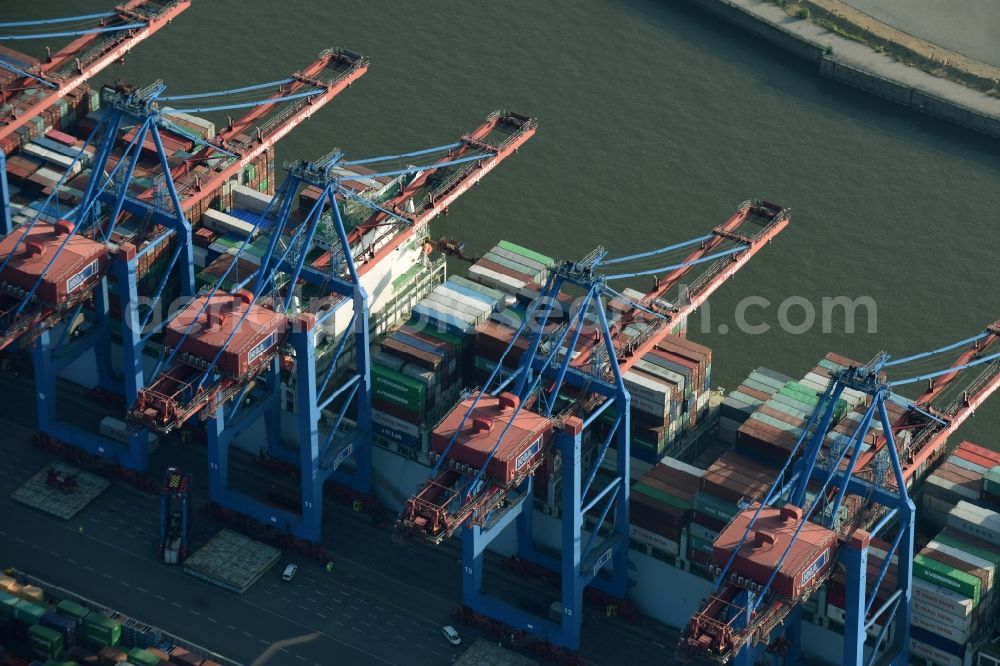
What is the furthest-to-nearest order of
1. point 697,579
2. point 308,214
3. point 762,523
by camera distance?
1. point 308,214
2. point 697,579
3. point 762,523

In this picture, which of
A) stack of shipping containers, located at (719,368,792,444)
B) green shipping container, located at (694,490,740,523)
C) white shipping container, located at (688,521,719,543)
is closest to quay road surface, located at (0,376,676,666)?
white shipping container, located at (688,521,719,543)

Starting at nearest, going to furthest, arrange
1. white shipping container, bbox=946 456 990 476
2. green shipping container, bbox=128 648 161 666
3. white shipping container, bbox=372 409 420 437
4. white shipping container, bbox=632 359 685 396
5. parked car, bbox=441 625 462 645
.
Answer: green shipping container, bbox=128 648 161 666, parked car, bbox=441 625 462 645, white shipping container, bbox=946 456 990 476, white shipping container, bbox=632 359 685 396, white shipping container, bbox=372 409 420 437

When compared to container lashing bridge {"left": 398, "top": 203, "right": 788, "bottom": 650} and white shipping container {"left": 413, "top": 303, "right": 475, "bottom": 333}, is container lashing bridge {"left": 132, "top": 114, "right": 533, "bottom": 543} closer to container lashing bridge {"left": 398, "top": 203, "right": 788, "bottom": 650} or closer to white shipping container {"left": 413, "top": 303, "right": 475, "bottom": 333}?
white shipping container {"left": 413, "top": 303, "right": 475, "bottom": 333}

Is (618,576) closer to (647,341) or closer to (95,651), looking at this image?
(647,341)

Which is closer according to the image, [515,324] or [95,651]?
[95,651]

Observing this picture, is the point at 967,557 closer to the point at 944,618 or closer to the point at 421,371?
the point at 944,618

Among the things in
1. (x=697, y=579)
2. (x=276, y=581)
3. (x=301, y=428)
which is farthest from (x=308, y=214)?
(x=697, y=579)
